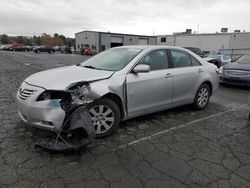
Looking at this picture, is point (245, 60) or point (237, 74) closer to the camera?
point (237, 74)

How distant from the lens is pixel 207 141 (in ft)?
12.4

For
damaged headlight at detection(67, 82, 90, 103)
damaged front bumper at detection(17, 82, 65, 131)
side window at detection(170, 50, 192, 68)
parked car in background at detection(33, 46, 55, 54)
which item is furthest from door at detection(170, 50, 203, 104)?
parked car in background at detection(33, 46, 55, 54)

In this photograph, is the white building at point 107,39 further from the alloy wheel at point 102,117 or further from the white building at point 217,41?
the alloy wheel at point 102,117

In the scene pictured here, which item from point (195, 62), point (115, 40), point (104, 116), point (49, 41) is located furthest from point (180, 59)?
point (49, 41)

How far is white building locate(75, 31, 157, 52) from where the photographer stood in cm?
4956

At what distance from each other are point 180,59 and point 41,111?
10.6 ft

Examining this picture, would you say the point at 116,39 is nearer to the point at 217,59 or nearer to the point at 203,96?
the point at 217,59

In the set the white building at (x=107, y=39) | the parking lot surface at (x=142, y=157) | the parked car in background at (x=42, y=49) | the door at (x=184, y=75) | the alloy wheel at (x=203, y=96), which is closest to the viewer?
the parking lot surface at (x=142, y=157)

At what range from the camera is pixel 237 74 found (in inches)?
344

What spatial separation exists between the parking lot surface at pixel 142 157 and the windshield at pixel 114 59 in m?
1.20

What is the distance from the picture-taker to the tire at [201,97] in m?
5.35

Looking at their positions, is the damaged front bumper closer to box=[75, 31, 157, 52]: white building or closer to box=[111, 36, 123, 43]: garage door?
box=[75, 31, 157, 52]: white building

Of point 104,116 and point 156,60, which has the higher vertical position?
point 156,60

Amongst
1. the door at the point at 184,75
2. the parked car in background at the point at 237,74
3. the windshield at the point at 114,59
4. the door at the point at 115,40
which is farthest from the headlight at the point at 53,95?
the door at the point at 115,40
